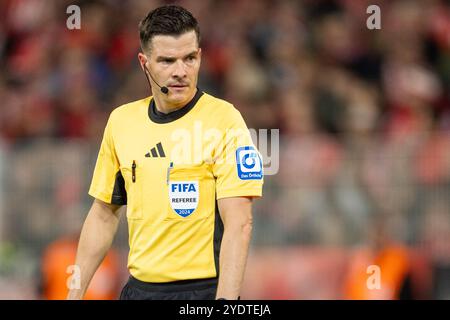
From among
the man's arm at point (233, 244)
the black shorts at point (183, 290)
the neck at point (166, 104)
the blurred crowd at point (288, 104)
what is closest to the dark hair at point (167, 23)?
the neck at point (166, 104)

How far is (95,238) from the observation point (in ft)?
20.6

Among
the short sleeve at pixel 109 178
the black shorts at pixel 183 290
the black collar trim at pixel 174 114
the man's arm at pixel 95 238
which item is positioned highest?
the black collar trim at pixel 174 114

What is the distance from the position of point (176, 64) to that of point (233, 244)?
97cm

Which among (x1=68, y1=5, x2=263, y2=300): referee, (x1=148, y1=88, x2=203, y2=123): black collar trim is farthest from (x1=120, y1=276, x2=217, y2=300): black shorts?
(x1=148, y1=88, x2=203, y2=123): black collar trim

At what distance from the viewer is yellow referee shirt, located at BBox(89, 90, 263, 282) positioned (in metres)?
5.80

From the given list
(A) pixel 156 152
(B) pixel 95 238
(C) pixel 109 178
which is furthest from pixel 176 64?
(B) pixel 95 238

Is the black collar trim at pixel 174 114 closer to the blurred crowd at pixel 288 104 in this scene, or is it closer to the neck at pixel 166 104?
the neck at pixel 166 104

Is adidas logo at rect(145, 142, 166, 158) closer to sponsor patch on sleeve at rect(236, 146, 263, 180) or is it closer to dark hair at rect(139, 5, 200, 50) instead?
sponsor patch on sleeve at rect(236, 146, 263, 180)

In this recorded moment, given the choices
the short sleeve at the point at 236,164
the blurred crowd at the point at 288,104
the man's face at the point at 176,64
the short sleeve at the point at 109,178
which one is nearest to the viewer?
the short sleeve at the point at 236,164

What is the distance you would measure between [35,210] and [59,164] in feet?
1.68

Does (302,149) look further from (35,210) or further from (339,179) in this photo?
(35,210)

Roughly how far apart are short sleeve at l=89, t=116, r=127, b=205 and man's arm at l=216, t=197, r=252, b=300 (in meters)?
0.71

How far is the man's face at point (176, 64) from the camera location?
586 cm

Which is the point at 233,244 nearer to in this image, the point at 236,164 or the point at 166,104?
the point at 236,164
